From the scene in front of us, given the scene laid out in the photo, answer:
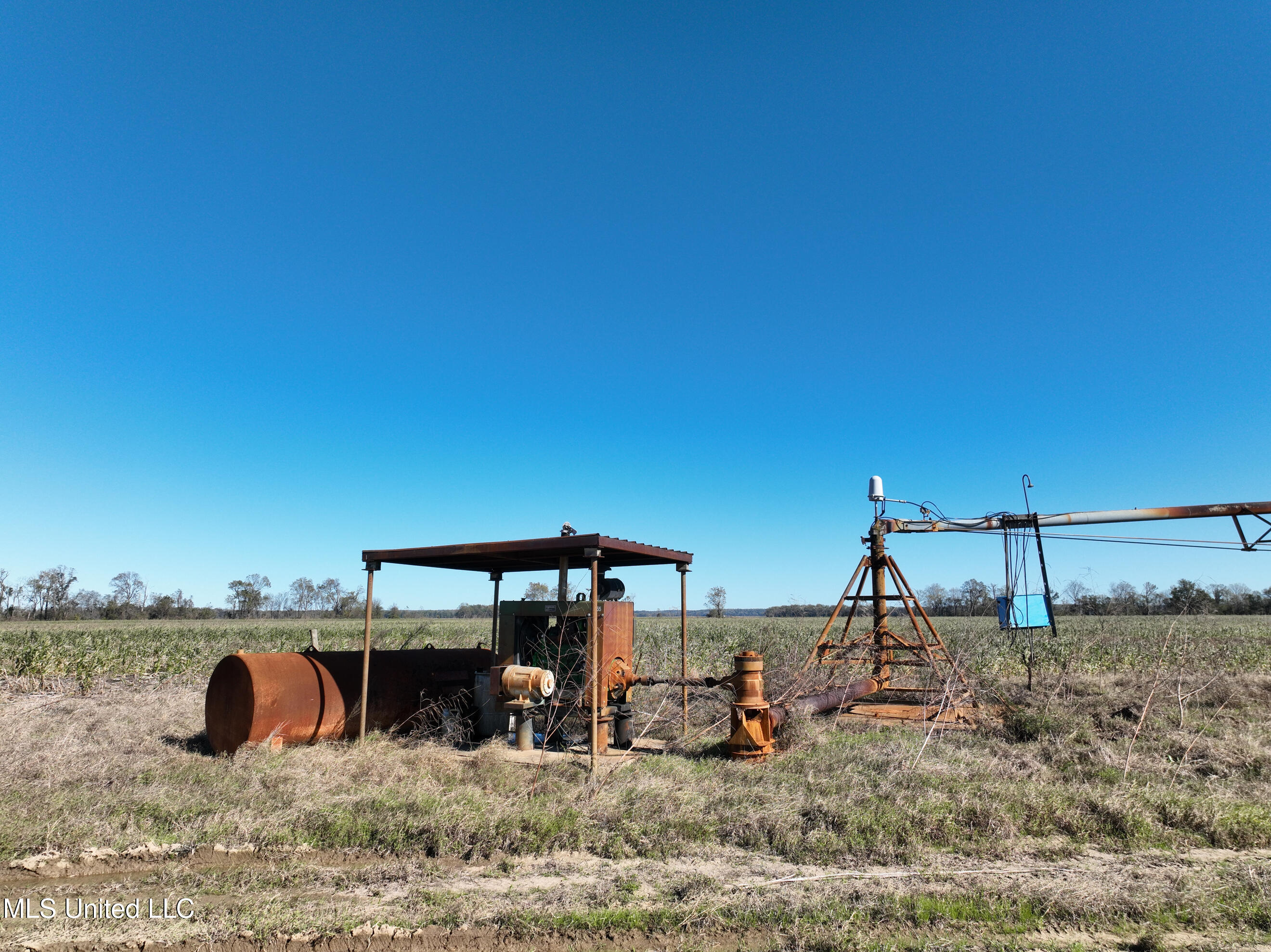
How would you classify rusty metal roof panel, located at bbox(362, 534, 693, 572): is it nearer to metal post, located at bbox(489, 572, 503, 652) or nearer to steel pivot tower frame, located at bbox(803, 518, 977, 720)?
metal post, located at bbox(489, 572, 503, 652)

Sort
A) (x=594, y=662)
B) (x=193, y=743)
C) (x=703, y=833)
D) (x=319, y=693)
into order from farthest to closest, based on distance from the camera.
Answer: (x=193, y=743)
(x=319, y=693)
(x=594, y=662)
(x=703, y=833)

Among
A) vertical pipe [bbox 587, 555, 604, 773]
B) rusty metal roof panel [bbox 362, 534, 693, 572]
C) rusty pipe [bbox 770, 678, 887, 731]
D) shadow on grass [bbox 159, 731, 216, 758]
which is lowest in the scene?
shadow on grass [bbox 159, 731, 216, 758]

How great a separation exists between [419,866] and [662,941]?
2.29 meters

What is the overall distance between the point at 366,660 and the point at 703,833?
553 cm

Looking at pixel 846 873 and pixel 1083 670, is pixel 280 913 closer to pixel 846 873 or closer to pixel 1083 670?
pixel 846 873

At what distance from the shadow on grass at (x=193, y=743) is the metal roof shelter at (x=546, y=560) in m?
2.05

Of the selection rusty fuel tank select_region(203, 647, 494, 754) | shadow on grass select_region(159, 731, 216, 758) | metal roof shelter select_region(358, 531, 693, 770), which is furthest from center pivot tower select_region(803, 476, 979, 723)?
shadow on grass select_region(159, 731, 216, 758)

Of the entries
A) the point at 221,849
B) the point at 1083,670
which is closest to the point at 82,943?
the point at 221,849

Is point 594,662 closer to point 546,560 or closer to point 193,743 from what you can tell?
point 546,560

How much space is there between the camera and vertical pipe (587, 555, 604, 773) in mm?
Answer: 7789

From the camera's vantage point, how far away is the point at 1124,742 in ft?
30.5

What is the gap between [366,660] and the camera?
9594 millimetres

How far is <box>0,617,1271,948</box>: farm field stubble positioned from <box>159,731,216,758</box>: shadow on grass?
0.08 m

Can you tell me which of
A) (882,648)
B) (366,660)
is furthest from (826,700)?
(366,660)
